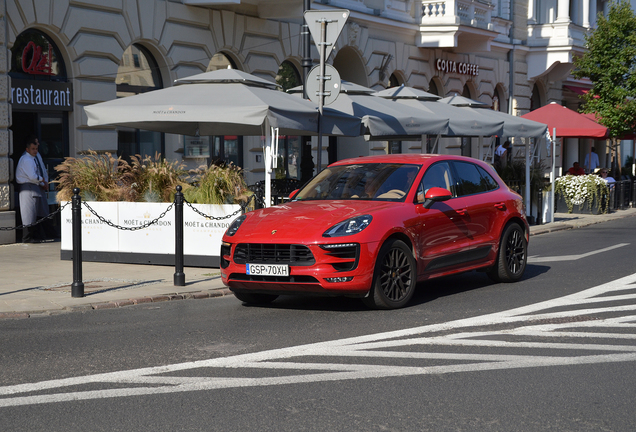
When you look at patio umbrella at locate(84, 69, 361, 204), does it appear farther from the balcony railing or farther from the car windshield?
the balcony railing

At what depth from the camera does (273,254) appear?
8328 mm

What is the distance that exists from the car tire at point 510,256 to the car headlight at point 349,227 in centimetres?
268

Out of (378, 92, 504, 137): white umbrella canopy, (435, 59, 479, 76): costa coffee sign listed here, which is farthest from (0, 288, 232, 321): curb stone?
(435, 59, 479, 76): costa coffee sign

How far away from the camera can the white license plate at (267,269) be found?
27.0 ft

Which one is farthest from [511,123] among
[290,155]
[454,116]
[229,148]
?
→ [229,148]

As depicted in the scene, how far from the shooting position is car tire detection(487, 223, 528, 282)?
10453mm

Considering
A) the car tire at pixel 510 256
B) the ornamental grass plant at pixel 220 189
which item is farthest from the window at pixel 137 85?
the car tire at pixel 510 256

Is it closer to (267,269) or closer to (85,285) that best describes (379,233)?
(267,269)

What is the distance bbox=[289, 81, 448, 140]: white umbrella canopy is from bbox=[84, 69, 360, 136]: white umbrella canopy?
54.0 inches

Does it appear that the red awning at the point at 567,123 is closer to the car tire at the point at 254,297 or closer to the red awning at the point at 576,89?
the red awning at the point at 576,89

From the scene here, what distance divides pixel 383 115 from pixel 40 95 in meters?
6.11

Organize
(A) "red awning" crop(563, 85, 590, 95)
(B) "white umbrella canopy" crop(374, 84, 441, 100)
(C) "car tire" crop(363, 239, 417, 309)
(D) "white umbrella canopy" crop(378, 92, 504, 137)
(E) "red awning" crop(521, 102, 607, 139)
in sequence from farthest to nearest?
(A) "red awning" crop(563, 85, 590, 95), (E) "red awning" crop(521, 102, 607, 139), (B) "white umbrella canopy" crop(374, 84, 441, 100), (D) "white umbrella canopy" crop(378, 92, 504, 137), (C) "car tire" crop(363, 239, 417, 309)

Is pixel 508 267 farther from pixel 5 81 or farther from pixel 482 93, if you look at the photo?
pixel 482 93

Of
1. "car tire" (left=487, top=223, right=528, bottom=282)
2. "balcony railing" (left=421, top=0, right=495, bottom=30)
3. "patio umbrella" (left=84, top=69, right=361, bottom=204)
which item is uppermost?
"balcony railing" (left=421, top=0, right=495, bottom=30)
